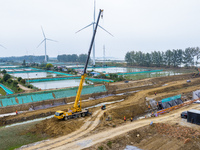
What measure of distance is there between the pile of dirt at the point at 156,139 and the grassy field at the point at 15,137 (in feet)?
24.2

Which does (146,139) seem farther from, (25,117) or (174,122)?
(25,117)

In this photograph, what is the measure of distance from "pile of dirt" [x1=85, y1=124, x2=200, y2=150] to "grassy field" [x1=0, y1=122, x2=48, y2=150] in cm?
737

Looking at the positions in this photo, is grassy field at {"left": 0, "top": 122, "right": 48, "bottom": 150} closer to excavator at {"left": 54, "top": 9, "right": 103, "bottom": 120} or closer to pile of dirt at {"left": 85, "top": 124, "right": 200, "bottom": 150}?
excavator at {"left": 54, "top": 9, "right": 103, "bottom": 120}

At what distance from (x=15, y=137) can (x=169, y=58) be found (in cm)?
10670

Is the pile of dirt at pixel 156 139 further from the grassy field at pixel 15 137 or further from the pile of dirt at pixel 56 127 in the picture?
the grassy field at pixel 15 137

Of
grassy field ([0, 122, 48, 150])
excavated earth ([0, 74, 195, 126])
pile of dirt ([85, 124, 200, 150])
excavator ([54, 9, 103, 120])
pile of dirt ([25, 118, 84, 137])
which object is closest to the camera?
pile of dirt ([85, 124, 200, 150])

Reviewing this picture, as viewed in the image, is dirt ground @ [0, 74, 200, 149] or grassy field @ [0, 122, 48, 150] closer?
dirt ground @ [0, 74, 200, 149]

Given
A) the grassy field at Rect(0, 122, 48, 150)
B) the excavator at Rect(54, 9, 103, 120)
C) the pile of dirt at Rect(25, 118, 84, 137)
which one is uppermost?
the excavator at Rect(54, 9, 103, 120)

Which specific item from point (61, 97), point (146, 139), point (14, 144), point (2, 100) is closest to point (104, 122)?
point (146, 139)

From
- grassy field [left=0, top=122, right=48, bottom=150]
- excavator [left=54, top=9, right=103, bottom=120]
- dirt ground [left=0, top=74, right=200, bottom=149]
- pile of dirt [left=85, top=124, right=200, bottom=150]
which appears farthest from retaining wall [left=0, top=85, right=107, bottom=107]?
pile of dirt [left=85, top=124, right=200, bottom=150]

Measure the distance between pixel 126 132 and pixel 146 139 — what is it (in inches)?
88.6

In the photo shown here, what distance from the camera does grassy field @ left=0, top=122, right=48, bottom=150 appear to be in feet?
57.9

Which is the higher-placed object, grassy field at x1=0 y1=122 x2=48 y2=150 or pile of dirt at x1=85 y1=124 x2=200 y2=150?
pile of dirt at x1=85 y1=124 x2=200 y2=150

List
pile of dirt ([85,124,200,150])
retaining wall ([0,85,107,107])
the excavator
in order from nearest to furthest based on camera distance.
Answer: pile of dirt ([85,124,200,150]), the excavator, retaining wall ([0,85,107,107])
